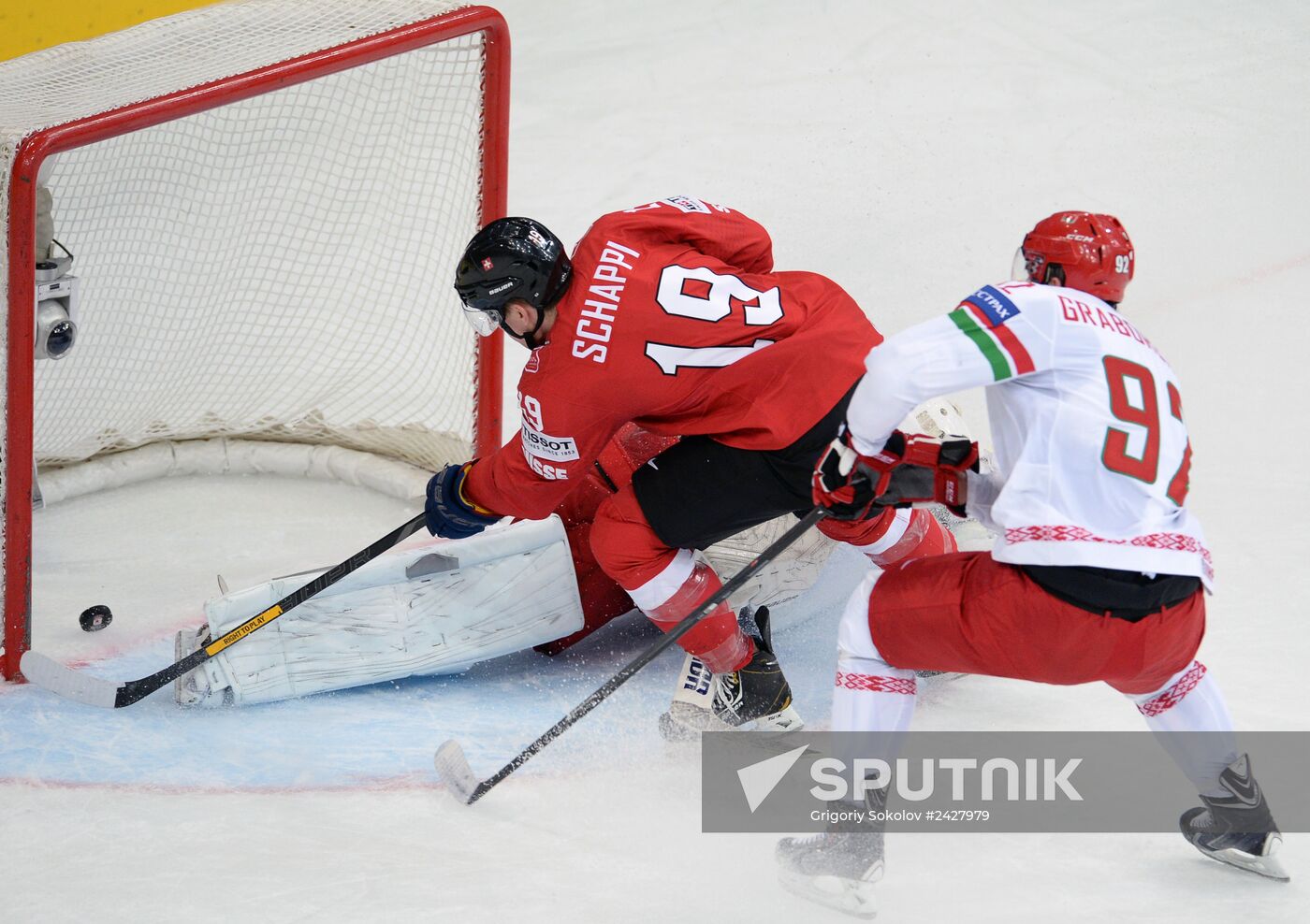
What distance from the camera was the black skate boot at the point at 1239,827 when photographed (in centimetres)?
221

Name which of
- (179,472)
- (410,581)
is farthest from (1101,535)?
(179,472)

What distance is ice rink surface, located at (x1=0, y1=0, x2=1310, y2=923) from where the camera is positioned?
2.26 m

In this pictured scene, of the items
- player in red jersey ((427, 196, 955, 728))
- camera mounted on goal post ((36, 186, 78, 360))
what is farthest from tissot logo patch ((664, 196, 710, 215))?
camera mounted on goal post ((36, 186, 78, 360))

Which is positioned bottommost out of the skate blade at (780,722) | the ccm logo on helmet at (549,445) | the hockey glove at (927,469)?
the skate blade at (780,722)

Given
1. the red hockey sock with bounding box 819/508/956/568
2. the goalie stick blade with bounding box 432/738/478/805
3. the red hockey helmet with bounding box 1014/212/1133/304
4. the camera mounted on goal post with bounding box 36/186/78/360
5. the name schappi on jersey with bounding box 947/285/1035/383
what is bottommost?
the goalie stick blade with bounding box 432/738/478/805

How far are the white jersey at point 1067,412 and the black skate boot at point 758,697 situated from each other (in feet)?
2.65

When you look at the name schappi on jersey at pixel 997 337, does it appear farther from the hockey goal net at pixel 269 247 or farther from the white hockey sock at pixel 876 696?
the hockey goal net at pixel 269 247

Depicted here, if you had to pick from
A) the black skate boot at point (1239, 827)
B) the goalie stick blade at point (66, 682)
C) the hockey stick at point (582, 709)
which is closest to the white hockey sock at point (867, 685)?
the hockey stick at point (582, 709)

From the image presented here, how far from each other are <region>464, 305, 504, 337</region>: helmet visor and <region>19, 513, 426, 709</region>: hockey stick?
45 cm

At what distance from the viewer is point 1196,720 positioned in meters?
2.18

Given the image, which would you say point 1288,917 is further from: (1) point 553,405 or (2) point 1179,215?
(2) point 1179,215

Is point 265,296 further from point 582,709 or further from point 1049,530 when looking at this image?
point 1049,530

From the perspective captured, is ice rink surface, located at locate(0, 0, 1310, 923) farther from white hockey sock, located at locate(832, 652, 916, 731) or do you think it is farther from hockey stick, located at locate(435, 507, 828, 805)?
white hockey sock, located at locate(832, 652, 916, 731)

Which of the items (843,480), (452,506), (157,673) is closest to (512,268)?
(452,506)
